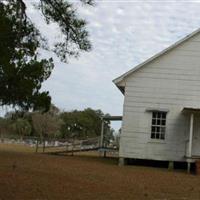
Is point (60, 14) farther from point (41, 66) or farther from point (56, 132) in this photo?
point (56, 132)

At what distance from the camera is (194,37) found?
25391 millimetres

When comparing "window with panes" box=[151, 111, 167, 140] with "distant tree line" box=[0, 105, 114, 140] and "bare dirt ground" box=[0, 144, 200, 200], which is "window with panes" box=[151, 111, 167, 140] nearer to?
"bare dirt ground" box=[0, 144, 200, 200]

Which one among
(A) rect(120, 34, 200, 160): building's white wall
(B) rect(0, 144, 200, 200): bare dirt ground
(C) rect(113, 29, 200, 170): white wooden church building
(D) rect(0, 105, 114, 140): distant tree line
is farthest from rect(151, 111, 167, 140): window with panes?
(D) rect(0, 105, 114, 140): distant tree line

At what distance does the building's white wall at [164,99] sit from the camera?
83.3 ft

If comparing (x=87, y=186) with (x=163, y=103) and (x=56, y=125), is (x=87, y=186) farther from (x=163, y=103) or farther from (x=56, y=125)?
(x=56, y=125)

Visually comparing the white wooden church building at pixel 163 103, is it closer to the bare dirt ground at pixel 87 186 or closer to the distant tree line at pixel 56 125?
the bare dirt ground at pixel 87 186

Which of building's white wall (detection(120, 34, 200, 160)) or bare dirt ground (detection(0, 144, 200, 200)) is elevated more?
building's white wall (detection(120, 34, 200, 160))

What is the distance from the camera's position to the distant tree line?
305 feet

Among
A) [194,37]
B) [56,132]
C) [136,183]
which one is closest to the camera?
[136,183]

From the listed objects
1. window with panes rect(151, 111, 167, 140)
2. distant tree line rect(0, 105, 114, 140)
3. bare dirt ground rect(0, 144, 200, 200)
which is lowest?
bare dirt ground rect(0, 144, 200, 200)

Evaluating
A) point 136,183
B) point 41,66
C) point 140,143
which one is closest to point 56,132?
point 41,66

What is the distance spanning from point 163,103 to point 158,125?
1116mm

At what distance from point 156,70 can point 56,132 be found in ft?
238

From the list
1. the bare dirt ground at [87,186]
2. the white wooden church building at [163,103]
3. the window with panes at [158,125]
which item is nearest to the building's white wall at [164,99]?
the white wooden church building at [163,103]
